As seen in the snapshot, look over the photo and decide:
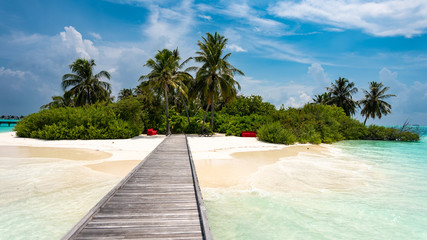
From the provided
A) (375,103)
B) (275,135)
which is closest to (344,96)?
(375,103)

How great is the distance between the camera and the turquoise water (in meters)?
4.54

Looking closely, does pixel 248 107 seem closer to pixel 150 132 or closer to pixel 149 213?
pixel 150 132

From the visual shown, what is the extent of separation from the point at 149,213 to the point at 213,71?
1922cm

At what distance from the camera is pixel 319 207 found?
5590mm

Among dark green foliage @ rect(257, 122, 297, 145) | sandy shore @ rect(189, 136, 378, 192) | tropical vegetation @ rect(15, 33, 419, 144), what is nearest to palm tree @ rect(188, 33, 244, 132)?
tropical vegetation @ rect(15, 33, 419, 144)

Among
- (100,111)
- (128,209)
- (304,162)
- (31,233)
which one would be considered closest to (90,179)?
(31,233)

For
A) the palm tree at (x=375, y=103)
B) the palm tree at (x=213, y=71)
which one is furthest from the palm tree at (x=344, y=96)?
the palm tree at (x=213, y=71)

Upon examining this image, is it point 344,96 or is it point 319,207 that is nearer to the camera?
point 319,207

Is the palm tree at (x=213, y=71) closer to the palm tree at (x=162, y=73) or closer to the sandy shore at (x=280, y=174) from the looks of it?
the palm tree at (x=162, y=73)

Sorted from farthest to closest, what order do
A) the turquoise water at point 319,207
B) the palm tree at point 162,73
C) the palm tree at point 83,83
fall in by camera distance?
the palm tree at point 83,83 < the palm tree at point 162,73 < the turquoise water at point 319,207

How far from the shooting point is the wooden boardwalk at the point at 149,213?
3315mm

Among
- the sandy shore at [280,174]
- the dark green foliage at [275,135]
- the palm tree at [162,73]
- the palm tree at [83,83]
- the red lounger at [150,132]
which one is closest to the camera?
the sandy shore at [280,174]

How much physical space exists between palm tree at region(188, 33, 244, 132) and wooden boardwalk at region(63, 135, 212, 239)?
16.5m

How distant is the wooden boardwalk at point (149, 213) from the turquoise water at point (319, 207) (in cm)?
77
